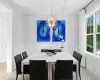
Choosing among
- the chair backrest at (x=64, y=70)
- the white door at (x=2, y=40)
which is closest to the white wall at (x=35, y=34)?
the white door at (x=2, y=40)

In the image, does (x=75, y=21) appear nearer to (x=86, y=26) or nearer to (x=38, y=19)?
(x=86, y=26)

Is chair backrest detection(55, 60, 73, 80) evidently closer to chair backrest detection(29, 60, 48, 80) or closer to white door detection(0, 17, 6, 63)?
chair backrest detection(29, 60, 48, 80)

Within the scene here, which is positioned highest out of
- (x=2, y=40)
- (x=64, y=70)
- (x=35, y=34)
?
(x=35, y=34)

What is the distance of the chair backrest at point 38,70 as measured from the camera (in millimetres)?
2971

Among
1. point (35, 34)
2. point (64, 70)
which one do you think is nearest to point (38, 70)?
point (64, 70)

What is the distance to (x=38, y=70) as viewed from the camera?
9.89 ft

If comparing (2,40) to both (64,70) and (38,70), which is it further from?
(64,70)

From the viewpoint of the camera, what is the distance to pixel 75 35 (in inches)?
277

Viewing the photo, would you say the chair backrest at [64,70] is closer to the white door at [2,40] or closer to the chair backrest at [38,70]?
the chair backrest at [38,70]

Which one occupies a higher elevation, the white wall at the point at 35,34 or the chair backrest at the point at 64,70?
the white wall at the point at 35,34

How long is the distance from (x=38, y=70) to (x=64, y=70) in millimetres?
629

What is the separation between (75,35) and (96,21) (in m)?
2.50

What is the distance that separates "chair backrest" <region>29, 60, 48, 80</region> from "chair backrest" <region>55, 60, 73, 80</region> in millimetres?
300

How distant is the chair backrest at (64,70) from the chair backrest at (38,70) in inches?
11.8
